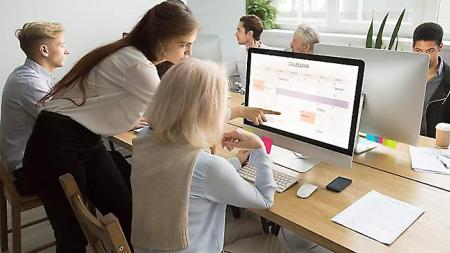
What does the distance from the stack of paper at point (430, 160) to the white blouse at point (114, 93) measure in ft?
3.62

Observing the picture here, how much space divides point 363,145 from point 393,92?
326mm

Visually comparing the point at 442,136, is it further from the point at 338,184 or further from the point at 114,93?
the point at 114,93

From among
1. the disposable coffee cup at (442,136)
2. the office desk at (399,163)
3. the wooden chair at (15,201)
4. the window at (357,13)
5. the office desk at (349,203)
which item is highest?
the window at (357,13)

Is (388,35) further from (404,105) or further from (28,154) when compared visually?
(28,154)

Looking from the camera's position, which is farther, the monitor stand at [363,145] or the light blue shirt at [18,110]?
the light blue shirt at [18,110]

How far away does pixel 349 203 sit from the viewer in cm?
136

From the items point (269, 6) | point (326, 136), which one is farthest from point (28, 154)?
point (269, 6)

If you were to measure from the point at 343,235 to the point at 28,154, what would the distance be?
1233 millimetres

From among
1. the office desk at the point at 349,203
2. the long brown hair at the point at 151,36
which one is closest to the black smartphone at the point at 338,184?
the office desk at the point at 349,203

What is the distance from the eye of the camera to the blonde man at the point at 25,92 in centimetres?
207

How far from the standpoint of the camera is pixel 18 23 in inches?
113

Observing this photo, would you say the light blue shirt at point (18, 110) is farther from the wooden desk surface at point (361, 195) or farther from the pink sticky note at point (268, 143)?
the pink sticky note at point (268, 143)

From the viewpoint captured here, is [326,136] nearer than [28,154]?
Yes

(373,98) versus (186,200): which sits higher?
(373,98)
